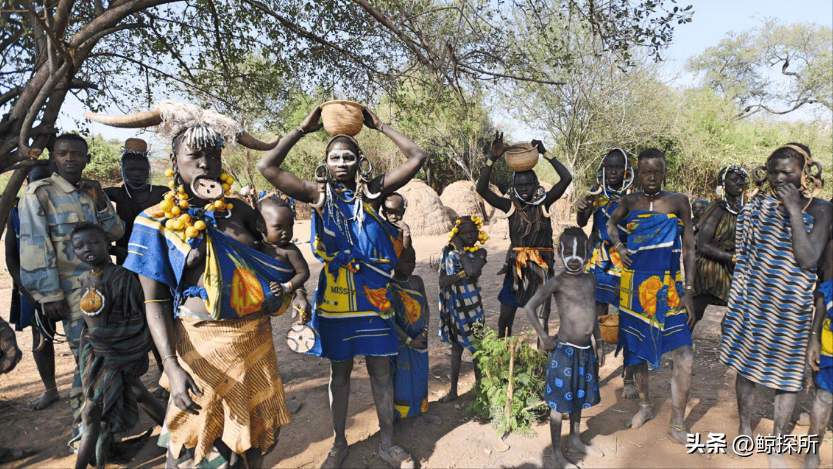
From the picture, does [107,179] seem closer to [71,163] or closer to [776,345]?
[71,163]

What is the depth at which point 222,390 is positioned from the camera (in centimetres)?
229

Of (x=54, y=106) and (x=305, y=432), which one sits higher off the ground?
(x=54, y=106)

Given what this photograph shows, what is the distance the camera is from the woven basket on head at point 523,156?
4.18 m

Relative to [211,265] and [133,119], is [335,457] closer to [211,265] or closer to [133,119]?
[211,265]

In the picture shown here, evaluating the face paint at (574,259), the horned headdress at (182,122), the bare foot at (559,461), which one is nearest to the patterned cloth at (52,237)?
the horned headdress at (182,122)

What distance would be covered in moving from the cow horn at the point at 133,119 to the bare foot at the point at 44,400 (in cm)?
341

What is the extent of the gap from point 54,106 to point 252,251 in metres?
3.15

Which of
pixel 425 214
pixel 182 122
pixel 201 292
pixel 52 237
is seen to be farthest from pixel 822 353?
pixel 425 214

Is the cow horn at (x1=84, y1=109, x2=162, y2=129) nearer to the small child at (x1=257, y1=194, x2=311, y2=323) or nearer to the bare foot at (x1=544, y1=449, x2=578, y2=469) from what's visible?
the small child at (x1=257, y1=194, x2=311, y2=323)

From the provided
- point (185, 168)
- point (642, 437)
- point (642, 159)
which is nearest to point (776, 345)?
point (642, 437)

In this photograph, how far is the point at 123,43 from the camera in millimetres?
6270

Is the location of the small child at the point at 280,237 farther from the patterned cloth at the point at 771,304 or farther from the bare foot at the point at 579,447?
the patterned cloth at the point at 771,304

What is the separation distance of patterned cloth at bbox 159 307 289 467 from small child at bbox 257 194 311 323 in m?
0.23

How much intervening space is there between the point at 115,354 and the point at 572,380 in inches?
127
